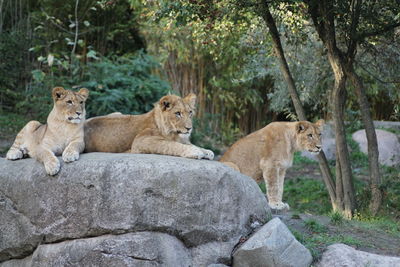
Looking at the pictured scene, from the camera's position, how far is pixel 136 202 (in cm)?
571

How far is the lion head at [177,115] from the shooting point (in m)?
6.38

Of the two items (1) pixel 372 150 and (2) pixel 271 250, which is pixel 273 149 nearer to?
(1) pixel 372 150

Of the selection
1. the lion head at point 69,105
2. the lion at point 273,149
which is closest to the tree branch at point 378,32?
the lion at point 273,149

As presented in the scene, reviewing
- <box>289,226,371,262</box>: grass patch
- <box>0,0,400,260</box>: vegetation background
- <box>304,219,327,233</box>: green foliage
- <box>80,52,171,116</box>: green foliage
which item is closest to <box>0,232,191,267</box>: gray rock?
<box>289,226,371,262</box>: grass patch

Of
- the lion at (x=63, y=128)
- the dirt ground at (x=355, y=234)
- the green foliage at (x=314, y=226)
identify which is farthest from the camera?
the green foliage at (x=314, y=226)

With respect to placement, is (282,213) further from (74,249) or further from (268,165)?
(74,249)

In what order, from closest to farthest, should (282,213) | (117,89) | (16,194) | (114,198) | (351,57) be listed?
1. (114,198)
2. (16,194)
3. (282,213)
4. (351,57)
5. (117,89)

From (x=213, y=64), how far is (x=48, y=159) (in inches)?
429

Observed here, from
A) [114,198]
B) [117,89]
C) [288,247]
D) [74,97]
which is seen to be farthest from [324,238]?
[117,89]

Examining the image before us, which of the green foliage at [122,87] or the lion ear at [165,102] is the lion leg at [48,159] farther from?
the green foliage at [122,87]

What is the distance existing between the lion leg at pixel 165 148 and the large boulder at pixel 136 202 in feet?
0.63

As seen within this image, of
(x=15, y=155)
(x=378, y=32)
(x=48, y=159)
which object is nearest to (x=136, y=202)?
(x=48, y=159)

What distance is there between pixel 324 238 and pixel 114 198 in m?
2.45

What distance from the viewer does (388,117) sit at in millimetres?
17328
